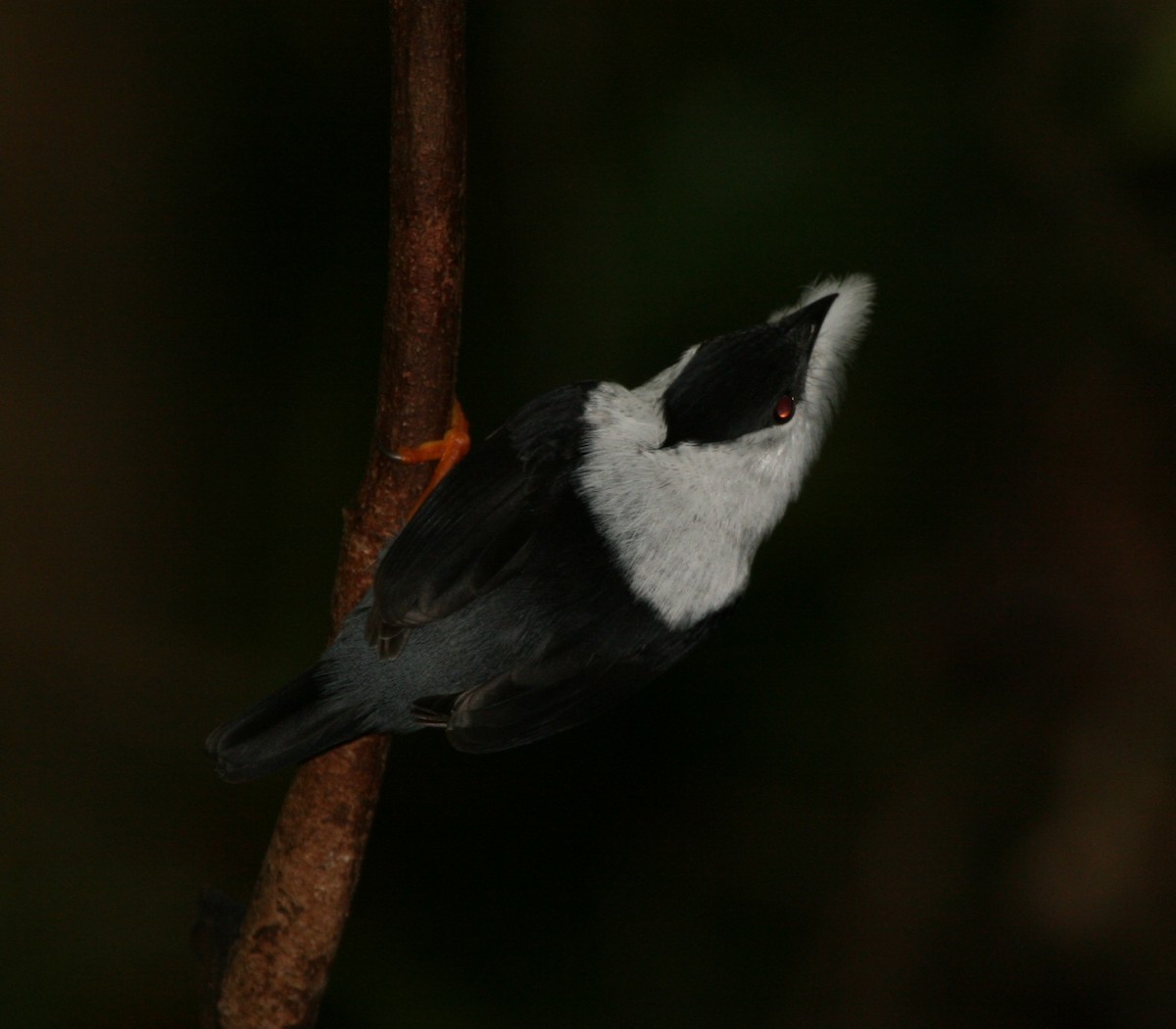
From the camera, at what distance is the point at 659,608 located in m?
2.40

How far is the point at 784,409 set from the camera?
243cm

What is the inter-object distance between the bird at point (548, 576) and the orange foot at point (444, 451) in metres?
0.03

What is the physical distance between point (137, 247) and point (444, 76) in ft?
8.83

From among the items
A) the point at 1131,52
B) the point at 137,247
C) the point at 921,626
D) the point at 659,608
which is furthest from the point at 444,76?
the point at 921,626

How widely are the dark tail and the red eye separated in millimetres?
922

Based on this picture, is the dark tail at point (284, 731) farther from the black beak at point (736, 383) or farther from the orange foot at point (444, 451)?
the black beak at point (736, 383)

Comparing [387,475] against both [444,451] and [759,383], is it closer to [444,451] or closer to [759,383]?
[444,451]

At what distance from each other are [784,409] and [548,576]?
531 millimetres

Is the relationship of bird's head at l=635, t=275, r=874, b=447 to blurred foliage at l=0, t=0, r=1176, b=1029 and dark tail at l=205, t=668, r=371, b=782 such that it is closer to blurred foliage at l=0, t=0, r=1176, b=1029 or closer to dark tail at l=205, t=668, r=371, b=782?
dark tail at l=205, t=668, r=371, b=782

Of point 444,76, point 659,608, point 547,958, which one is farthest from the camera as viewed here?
point 547,958

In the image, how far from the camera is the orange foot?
2.35 metres

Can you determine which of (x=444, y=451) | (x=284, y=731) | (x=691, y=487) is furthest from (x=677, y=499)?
(x=284, y=731)

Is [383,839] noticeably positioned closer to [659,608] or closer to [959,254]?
[659,608]

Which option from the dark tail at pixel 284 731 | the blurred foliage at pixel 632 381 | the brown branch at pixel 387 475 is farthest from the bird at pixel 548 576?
the blurred foliage at pixel 632 381
